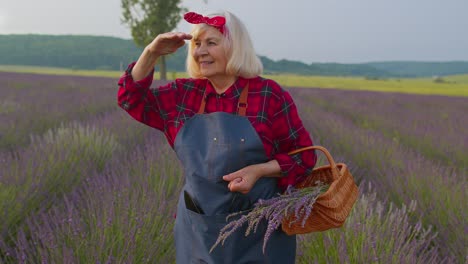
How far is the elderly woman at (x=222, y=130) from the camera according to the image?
1467 mm

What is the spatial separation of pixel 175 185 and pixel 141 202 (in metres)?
0.70

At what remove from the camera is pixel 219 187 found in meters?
1.49

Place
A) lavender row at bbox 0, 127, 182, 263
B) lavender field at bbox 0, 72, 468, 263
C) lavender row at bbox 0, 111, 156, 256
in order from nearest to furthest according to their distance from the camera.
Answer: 1. lavender row at bbox 0, 127, 182, 263
2. lavender field at bbox 0, 72, 468, 263
3. lavender row at bbox 0, 111, 156, 256

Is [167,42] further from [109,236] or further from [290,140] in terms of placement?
[109,236]

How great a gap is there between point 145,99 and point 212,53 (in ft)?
0.99

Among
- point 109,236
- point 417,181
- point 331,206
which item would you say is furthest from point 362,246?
point 417,181

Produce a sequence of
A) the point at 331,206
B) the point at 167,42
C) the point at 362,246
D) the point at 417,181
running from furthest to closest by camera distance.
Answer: the point at 417,181, the point at 362,246, the point at 167,42, the point at 331,206

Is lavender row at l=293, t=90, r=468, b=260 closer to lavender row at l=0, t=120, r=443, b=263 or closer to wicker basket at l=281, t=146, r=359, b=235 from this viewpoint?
lavender row at l=0, t=120, r=443, b=263

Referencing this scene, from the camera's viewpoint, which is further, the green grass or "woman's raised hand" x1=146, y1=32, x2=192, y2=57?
the green grass

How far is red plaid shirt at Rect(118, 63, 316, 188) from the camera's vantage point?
1557 millimetres

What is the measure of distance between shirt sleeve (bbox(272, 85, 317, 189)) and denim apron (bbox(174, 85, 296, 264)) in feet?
0.24

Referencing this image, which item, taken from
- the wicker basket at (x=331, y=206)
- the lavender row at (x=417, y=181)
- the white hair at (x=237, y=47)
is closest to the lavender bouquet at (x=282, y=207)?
the wicker basket at (x=331, y=206)

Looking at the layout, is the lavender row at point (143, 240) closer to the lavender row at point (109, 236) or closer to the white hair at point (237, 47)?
the lavender row at point (109, 236)

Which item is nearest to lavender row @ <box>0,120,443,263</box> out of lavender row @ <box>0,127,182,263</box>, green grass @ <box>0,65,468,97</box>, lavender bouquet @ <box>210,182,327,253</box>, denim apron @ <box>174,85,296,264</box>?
lavender row @ <box>0,127,182,263</box>
